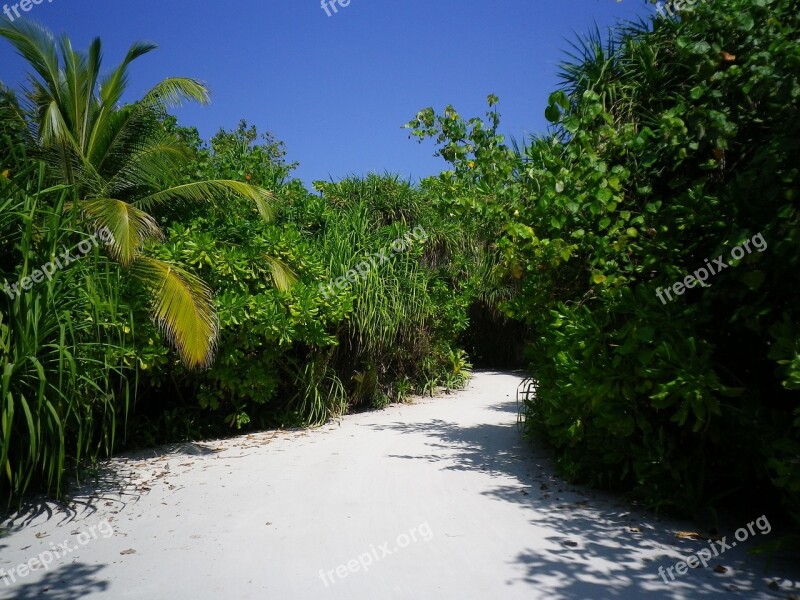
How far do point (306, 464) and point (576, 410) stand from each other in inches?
115

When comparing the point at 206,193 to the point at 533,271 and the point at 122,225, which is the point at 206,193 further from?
the point at 533,271

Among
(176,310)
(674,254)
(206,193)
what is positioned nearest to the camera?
(674,254)

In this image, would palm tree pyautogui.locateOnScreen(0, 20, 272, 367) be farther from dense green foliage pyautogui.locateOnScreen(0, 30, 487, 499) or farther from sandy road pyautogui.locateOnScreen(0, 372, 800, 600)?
sandy road pyautogui.locateOnScreen(0, 372, 800, 600)

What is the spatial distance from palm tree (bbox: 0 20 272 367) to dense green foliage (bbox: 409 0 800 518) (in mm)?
3512

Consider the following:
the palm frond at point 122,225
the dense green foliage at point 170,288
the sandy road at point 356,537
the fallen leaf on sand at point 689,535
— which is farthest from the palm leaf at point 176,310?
the fallen leaf on sand at point 689,535

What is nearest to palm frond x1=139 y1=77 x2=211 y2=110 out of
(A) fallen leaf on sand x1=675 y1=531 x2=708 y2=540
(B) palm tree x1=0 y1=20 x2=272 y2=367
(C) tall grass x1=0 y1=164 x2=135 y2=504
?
(B) palm tree x1=0 y1=20 x2=272 y2=367

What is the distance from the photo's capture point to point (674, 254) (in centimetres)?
449

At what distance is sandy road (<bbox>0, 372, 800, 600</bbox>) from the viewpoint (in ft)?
11.4

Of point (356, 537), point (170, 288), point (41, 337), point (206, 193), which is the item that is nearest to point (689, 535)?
point (356, 537)

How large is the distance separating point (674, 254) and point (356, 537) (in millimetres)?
3176

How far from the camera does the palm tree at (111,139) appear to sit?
6.65 metres

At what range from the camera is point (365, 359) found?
9.54 meters

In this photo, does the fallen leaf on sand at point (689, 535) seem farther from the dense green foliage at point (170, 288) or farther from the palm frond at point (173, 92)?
the palm frond at point (173, 92)

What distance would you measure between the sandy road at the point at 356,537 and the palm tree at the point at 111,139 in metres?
1.65
